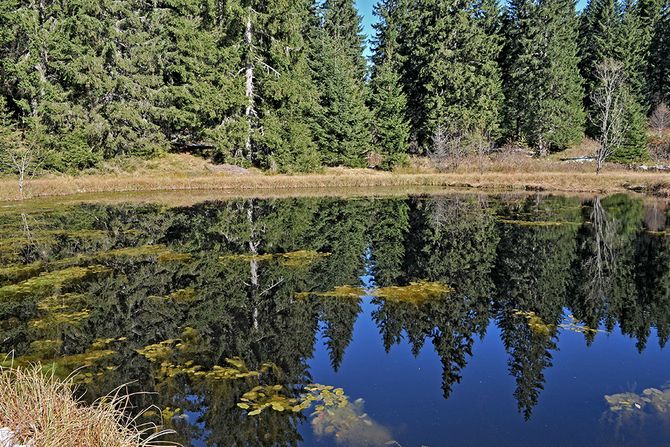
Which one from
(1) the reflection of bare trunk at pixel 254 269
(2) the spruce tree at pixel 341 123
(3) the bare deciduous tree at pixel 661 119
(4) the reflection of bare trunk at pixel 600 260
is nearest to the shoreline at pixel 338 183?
(2) the spruce tree at pixel 341 123

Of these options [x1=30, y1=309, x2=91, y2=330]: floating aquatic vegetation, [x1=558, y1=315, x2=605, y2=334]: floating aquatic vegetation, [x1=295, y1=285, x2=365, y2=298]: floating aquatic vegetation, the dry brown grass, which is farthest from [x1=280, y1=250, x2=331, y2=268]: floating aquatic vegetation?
the dry brown grass

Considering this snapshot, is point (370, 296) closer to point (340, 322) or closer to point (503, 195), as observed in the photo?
point (340, 322)

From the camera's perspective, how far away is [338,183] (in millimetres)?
37469

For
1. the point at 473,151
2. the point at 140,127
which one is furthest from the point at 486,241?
the point at 140,127

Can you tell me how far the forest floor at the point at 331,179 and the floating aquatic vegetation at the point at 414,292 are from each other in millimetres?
21433

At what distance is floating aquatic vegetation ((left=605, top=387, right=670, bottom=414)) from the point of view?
6.38 meters

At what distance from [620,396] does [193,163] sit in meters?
37.6

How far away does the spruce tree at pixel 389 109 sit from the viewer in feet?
142

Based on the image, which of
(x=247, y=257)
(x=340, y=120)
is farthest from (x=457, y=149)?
(x=247, y=257)

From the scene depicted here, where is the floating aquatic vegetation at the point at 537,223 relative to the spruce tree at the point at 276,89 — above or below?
below

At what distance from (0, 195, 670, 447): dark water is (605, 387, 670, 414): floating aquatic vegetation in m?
0.03

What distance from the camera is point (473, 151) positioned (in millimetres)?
42250

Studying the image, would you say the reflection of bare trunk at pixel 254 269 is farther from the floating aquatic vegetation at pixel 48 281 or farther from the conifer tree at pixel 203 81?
the conifer tree at pixel 203 81

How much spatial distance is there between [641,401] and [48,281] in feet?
41.7
